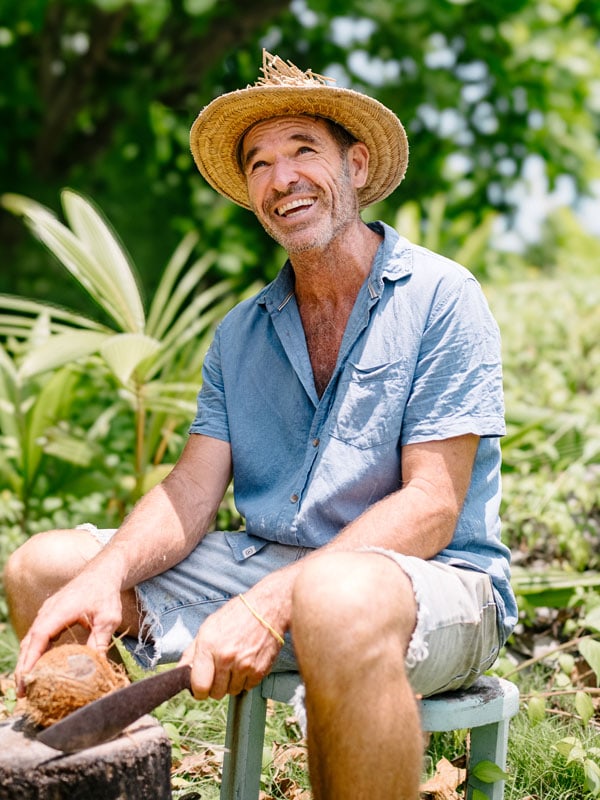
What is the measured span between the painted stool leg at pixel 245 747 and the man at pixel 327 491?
4.4 inches

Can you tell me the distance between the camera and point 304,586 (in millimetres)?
1731

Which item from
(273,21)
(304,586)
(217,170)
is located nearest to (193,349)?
(217,170)

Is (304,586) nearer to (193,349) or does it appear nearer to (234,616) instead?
(234,616)

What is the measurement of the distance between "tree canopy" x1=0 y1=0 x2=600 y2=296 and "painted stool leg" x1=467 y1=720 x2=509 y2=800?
432 cm

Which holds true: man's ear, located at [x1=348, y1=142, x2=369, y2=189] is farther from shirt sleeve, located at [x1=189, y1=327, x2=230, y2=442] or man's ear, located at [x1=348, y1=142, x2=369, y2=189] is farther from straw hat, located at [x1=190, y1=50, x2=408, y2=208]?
shirt sleeve, located at [x1=189, y1=327, x2=230, y2=442]

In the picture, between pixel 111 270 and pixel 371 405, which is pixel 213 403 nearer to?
pixel 371 405

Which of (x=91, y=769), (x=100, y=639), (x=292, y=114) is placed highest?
(x=292, y=114)

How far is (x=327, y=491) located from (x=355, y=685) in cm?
64

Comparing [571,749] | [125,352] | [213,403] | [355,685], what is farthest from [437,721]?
[125,352]

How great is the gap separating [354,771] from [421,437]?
0.76m

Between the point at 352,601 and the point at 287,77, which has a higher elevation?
the point at 287,77

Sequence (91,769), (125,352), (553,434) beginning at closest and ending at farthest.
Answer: (91,769)
(125,352)
(553,434)

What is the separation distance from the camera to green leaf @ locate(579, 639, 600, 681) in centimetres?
225

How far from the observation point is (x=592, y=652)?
227 centimetres
